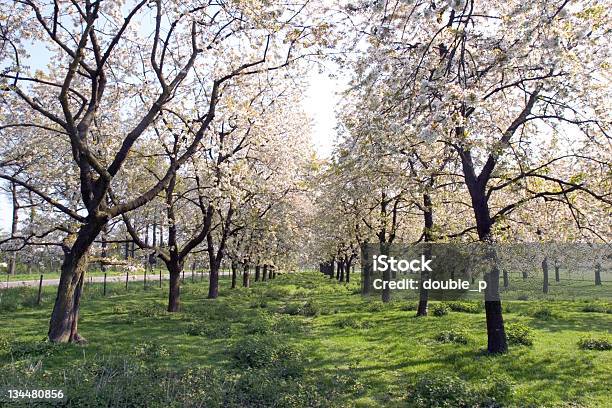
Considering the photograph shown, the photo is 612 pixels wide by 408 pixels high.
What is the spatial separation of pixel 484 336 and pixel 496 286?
247cm

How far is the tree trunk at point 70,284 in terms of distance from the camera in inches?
444

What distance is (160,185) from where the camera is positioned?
11.4 metres

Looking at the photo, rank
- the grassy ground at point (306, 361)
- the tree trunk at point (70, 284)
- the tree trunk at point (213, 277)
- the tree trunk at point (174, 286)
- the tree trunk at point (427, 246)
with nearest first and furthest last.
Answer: the grassy ground at point (306, 361) < the tree trunk at point (70, 284) < the tree trunk at point (427, 246) < the tree trunk at point (174, 286) < the tree trunk at point (213, 277)

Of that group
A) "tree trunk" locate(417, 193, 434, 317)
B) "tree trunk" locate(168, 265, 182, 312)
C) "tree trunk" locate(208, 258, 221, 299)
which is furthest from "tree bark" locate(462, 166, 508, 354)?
"tree trunk" locate(208, 258, 221, 299)

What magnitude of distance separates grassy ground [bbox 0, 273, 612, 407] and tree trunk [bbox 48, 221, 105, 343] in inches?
31.4

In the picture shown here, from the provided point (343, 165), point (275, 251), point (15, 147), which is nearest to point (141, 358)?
point (343, 165)

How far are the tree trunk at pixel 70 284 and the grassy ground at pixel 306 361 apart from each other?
80cm

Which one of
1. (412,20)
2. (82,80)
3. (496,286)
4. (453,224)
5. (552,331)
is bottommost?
(552,331)

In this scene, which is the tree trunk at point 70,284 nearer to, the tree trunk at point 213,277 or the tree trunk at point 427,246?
the tree trunk at point 427,246

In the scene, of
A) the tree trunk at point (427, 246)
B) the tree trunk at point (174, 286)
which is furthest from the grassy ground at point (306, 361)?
the tree trunk at point (174, 286)

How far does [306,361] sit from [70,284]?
629 centimetres

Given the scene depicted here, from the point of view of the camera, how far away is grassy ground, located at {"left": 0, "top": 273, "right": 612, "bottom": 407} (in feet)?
24.6

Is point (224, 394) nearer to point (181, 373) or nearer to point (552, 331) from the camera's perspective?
point (181, 373)

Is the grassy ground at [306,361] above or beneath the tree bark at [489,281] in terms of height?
beneath
